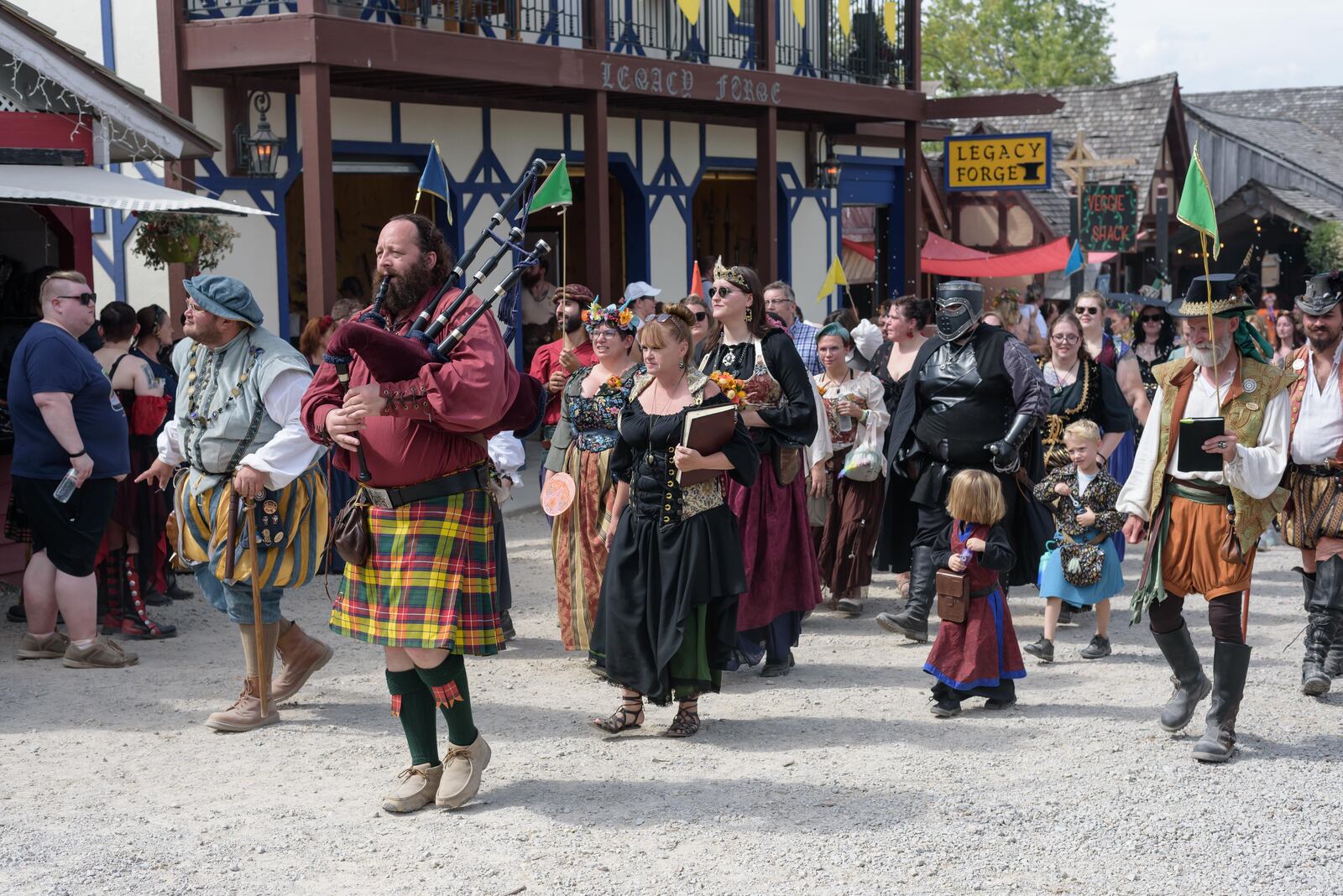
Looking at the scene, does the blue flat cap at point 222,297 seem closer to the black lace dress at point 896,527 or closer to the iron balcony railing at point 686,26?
the black lace dress at point 896,527

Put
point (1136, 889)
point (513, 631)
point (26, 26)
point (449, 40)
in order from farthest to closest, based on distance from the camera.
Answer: point (449, 40), point (26, 26), point (513, 631), point (1136, 889)

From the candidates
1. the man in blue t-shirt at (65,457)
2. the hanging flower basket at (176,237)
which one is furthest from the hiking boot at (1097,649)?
the hanging flower basket at (176,237)

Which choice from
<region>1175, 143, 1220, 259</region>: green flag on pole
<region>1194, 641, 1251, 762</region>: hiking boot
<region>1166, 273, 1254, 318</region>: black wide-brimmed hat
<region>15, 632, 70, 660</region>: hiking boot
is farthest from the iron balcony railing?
<region>1194, 641, 1251, 762</region>: hiking boot

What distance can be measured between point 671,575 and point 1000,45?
5304 cm

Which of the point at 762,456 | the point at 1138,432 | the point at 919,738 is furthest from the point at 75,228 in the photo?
the point at 1138,432

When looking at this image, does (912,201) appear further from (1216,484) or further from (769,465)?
(1216,484)

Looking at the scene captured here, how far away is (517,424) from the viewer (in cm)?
517

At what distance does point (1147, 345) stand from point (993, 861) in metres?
7.18

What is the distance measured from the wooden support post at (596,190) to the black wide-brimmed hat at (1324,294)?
8220mm

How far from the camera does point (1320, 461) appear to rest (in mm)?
6492

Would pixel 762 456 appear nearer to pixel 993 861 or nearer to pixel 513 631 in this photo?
pixel 513 631

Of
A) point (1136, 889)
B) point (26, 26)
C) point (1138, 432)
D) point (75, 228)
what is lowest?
point (1136, 889)

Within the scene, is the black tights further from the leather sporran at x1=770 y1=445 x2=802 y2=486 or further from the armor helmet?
the armor helmet

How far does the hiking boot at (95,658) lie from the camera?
736 centimetres
